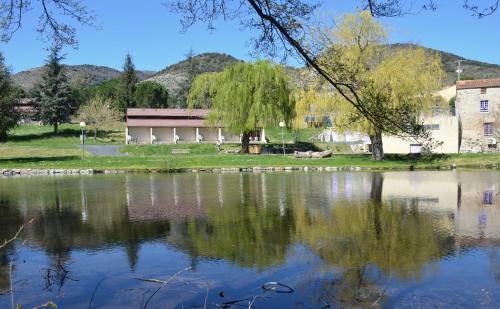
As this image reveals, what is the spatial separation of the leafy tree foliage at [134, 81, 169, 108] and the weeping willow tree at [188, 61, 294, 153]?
39392mm

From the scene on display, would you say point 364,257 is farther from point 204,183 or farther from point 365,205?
point 204,183

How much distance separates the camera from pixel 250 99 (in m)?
40.2

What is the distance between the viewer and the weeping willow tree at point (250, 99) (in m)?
39.8

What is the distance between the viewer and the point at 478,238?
33.7ft

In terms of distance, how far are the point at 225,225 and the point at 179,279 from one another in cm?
446

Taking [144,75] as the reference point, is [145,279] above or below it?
below

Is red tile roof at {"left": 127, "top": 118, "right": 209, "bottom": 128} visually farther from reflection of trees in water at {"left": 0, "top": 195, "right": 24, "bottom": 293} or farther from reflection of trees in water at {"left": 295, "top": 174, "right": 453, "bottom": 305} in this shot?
reflection of trees in water at {"left": 295, "top": 174, "right": 453, "bottom": 305}

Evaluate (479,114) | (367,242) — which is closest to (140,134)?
(479,114)

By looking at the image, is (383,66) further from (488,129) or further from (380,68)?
(488,129)

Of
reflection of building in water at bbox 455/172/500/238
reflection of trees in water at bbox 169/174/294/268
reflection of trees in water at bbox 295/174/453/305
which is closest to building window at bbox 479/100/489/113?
reflection of building in water at bbox 455/172/500/238

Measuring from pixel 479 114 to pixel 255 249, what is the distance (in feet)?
126

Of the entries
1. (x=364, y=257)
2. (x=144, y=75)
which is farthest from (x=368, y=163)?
(x=144, y=75)

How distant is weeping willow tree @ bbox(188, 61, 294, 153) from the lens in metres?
39.8

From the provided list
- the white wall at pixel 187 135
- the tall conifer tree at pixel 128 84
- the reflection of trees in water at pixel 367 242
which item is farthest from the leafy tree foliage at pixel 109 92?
the reflection of trees in water at pixel 367 242
